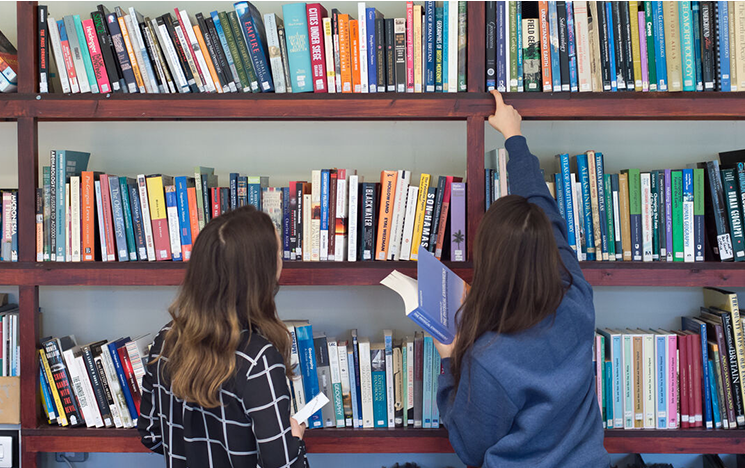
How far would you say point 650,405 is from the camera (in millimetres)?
1928

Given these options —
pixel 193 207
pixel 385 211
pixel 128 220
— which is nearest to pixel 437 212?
pixel 385 211

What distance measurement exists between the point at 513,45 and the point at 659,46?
17.9 inches

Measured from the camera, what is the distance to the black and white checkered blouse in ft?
4.35

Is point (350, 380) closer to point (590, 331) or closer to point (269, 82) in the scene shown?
point (590, 331)

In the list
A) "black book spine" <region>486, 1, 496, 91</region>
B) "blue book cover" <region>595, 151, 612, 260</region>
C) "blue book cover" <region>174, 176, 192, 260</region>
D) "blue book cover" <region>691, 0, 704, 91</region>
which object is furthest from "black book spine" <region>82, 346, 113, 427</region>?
"blue book cover" <region>691, 0, 704, 91</region>

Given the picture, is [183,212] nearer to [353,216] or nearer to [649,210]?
[353,216]

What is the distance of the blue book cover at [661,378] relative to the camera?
1924 millimetres

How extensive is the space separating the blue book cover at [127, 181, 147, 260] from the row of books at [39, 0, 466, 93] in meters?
A: 0.33

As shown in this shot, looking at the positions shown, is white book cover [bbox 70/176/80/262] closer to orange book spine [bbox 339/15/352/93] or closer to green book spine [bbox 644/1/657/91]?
orange book spine [bbox 339/15/352/93]

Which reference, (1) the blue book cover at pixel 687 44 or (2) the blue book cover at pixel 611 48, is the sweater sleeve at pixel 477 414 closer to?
(2) the blue book cover at pixel 611 48

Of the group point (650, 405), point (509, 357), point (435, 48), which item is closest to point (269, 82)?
point (435, 48)

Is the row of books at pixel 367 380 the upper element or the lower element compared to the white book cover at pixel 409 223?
lower

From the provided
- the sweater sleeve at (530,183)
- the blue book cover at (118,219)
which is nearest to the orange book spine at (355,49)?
the sweater sleeve at (530,183)

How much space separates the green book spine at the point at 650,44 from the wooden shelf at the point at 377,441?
113 centimetres
